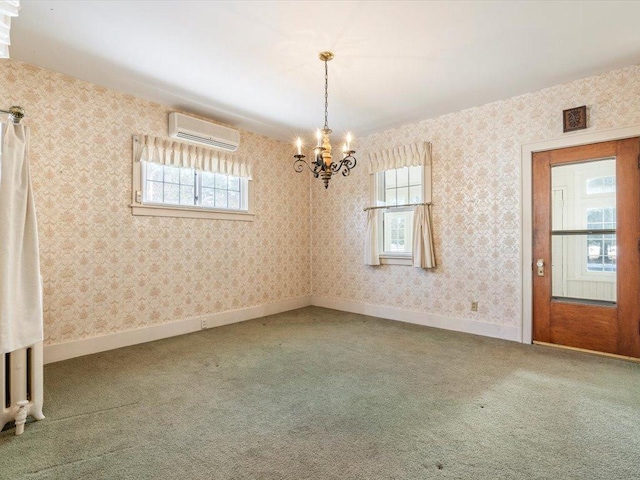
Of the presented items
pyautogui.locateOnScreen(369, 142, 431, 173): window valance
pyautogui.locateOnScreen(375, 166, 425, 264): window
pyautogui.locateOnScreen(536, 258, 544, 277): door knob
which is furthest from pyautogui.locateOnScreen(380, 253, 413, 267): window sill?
pyautogui.locateOnScreen(536, 258, 544, 277): door knob

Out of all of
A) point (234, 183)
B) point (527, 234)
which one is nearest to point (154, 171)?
point (234, 183)

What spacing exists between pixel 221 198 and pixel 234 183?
32 centimetres

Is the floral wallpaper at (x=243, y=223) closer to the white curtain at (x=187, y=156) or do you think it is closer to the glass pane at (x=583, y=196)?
the white curtain at (x=187, y=156)

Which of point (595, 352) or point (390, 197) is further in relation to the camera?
point (390, 197)

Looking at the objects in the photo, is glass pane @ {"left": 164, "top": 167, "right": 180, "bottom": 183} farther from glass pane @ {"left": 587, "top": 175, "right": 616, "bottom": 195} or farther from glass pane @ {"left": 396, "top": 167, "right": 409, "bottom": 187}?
glass pane @ {"left": 587, "top": 175, "right": 616, "bottom": 195}

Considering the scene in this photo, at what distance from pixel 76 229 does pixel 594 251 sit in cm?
512

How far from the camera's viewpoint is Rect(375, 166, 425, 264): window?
15.3 feet

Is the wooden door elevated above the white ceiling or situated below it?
below

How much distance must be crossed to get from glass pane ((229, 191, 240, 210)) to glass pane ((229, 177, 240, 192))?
0.23 ft

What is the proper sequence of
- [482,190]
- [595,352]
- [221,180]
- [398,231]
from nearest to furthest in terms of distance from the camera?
[595,352]
[482,190]
[221,180]
[398,231]

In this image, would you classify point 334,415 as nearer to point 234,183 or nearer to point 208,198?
point 208,198

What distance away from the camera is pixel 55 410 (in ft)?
7.20

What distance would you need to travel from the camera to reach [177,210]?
4.05 m

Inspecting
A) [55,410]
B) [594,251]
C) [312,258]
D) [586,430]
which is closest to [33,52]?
[55,410]
